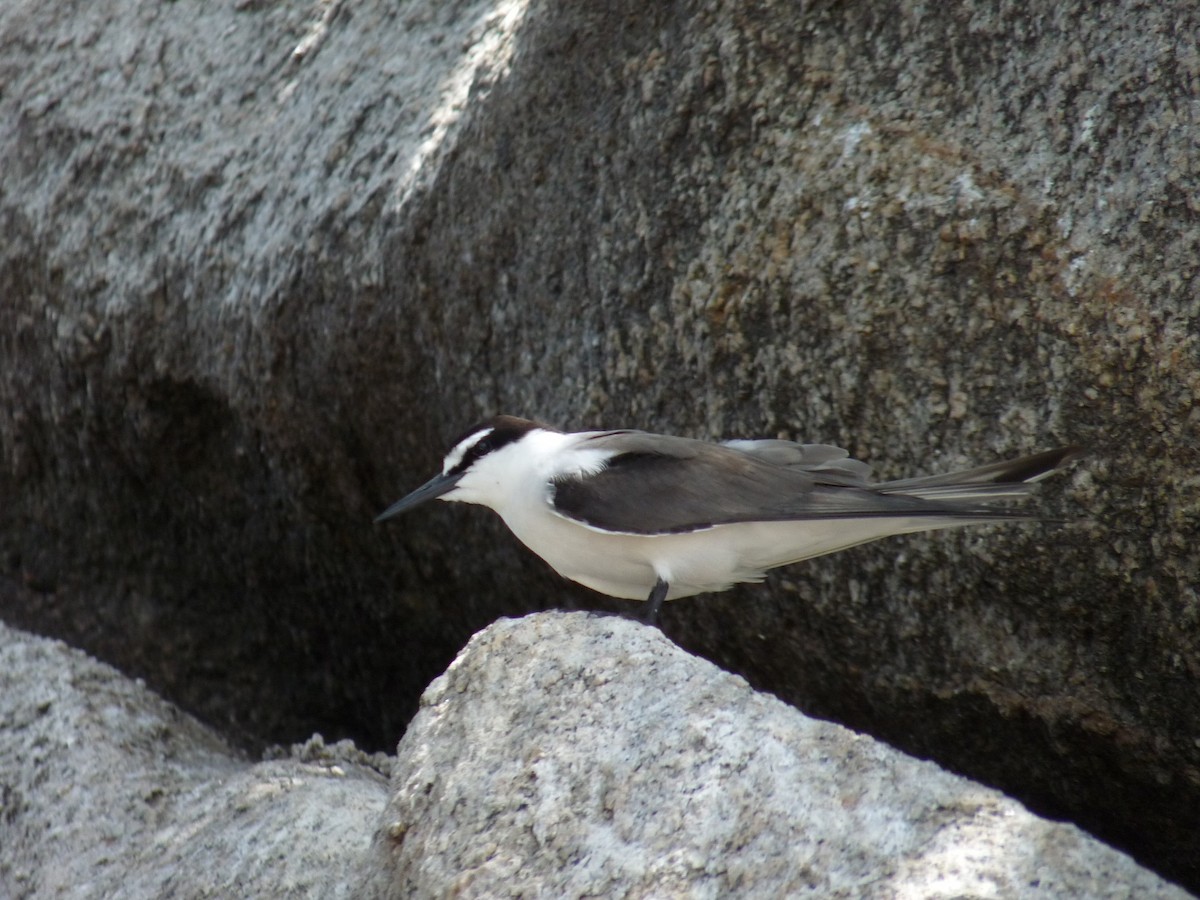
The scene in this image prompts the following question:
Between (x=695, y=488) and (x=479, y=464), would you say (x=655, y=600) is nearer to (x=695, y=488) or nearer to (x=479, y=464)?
(x=695, y=488)

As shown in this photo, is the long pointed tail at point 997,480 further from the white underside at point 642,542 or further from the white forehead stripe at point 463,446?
the white forehead stripe at point 463,446

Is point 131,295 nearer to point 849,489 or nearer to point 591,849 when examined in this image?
point 849,489

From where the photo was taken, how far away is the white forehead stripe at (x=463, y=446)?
15.6 feet

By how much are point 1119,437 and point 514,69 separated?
2.69m

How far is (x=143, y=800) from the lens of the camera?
17.0 feet

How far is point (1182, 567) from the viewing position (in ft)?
13.0

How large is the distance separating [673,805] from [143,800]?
2.80m

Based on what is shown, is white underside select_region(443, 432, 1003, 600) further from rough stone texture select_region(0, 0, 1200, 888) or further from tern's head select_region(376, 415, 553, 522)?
rough stone texture select_region(0, 0, 1200, 888)

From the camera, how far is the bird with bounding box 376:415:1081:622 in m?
4.27

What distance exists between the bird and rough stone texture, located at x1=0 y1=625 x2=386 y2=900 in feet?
3.92

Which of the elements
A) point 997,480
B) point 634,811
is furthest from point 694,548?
point 634,811

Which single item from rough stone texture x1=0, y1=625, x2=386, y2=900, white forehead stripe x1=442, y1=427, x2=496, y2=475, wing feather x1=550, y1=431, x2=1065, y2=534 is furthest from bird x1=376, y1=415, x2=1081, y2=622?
rough stone texture x1=0, y1=625, x2=386, y2=900

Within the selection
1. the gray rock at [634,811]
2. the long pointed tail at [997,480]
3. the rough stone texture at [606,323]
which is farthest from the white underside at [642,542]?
the gray rock at [634,811]

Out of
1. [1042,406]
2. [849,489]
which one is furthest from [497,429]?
[1042,406]
